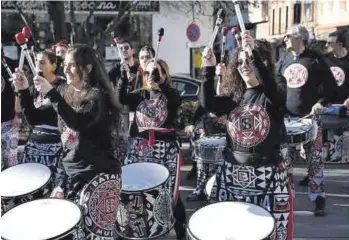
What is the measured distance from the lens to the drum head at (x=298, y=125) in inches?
183

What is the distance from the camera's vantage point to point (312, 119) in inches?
194

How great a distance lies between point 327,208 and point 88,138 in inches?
131

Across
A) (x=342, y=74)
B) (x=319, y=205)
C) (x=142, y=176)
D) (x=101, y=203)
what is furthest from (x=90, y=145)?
(x=342, y=74)

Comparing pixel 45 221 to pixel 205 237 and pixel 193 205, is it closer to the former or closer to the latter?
pixel 205 237

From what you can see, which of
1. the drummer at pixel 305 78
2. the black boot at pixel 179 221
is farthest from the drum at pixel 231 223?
the drummer at pixel 305 78

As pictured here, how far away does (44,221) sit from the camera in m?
2.86

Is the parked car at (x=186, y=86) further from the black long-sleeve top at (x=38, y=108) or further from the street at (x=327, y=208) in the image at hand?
the black long-sleeve top at (x=38, y=108)

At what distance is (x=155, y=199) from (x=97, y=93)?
41.6 inches

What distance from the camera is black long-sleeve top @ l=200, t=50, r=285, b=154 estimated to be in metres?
3.01

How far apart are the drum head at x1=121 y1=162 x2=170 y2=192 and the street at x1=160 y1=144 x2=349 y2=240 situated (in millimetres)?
779

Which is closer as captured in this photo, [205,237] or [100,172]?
[205,237]

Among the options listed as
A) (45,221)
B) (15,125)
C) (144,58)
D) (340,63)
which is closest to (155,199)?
(45,221)

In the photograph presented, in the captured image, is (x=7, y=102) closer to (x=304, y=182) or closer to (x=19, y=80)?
(x=19, y=80)

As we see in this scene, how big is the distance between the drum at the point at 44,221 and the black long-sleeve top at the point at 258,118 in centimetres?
98
